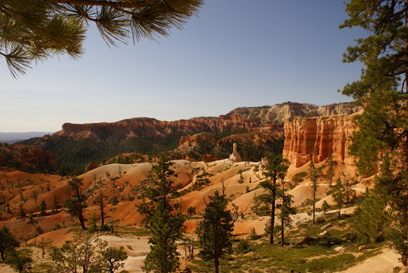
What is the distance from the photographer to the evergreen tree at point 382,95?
588 cm

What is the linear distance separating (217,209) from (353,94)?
8773 mm

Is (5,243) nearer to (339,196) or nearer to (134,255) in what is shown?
(134,255)

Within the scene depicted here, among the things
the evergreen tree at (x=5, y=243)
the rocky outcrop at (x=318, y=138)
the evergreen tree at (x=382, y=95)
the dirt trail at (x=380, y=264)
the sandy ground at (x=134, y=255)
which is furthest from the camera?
the rocky outcrop at (x=318, y=138)

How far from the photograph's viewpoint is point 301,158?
4362cm

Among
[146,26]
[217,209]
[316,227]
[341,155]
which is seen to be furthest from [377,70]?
[341,155]

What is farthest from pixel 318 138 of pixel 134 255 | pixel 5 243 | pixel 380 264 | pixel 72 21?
pixel 5 243

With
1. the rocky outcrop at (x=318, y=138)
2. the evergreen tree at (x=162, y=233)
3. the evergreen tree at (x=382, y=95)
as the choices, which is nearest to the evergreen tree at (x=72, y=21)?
the evergreen tree at (x=382, y=95)

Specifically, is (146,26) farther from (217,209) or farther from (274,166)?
(274,166)

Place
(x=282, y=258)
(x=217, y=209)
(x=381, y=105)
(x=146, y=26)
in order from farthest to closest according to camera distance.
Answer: (x=282, y=258), (x=217, y=209), (x=381, y=105), (x=146, y=26)

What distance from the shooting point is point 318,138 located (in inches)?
1624

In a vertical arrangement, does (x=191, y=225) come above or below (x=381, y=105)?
below

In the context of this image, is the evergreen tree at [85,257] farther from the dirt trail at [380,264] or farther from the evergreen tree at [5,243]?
the evergreen tree at [5,243]

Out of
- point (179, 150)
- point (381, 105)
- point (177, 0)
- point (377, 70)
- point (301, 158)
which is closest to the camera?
point (177, 0)

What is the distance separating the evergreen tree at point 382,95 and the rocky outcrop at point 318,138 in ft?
103
